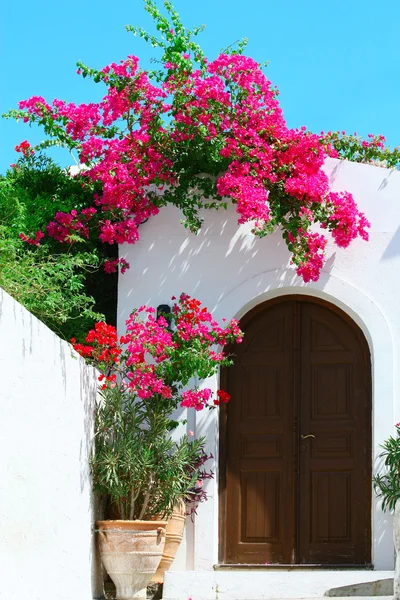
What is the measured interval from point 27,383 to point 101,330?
1.90 metres

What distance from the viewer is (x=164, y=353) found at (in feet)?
27.5

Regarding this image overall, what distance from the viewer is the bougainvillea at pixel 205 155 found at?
350 inches

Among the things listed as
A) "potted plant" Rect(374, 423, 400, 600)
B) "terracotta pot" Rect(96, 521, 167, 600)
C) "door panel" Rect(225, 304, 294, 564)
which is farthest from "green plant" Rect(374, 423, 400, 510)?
"terracotta pot" Rect(96, 521, 167, 600)

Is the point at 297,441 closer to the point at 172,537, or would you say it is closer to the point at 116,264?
the point at 172,537

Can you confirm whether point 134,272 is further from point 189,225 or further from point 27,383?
point 27,383

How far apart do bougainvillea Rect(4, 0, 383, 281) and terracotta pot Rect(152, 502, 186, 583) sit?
7.57ft

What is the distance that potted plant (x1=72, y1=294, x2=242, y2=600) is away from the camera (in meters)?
7.91

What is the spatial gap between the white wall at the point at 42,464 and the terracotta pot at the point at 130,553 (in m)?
0.17

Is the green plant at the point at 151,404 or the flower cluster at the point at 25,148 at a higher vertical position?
the flower cluster at the point at 25,148

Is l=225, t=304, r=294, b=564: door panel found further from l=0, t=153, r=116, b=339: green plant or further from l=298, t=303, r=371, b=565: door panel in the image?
l=0, t=153, r=116, b=339: green plant

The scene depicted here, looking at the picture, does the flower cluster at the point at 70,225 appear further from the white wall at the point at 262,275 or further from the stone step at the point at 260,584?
the stone step at the point at 260,584

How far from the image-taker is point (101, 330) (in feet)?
27.2

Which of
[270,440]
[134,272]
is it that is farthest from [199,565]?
[134,272]

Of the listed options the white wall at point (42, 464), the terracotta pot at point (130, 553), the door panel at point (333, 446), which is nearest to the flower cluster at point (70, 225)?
the white wall at point (42, 464)
